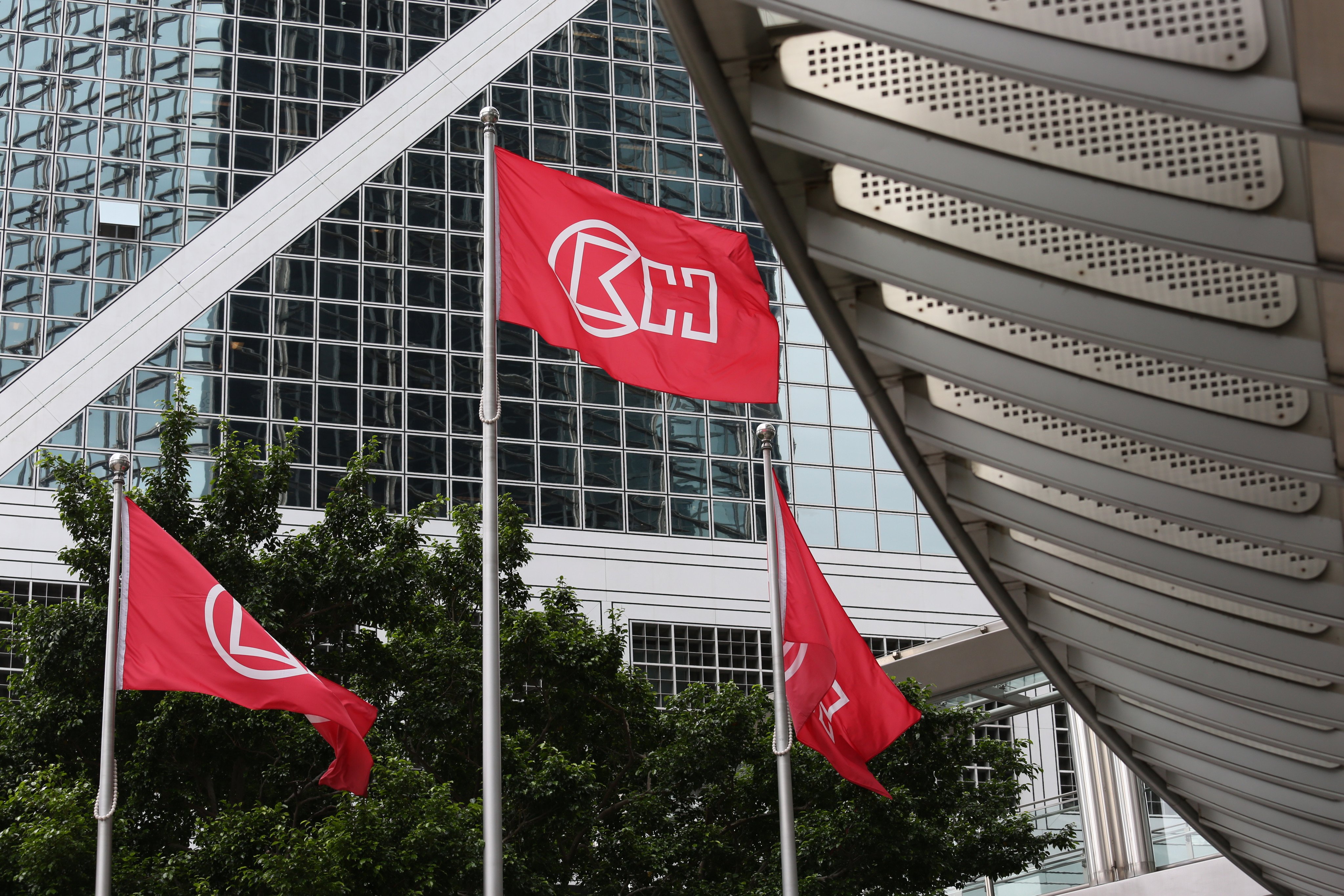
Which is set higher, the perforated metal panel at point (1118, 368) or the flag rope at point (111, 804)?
the perforated metal panel at point (1118, 368)

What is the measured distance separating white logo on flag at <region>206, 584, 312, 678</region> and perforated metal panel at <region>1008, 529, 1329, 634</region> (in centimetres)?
626

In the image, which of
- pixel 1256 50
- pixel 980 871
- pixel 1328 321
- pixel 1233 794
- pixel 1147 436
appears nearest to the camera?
pixel 1256 50

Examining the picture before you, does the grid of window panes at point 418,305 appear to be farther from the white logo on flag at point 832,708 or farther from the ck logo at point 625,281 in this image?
the ck logo at point 625,281

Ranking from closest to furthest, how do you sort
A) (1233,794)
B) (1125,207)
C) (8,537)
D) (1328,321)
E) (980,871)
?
(1125,207) < (1328,321) < (1233,794) < (980,871) < (8,537)

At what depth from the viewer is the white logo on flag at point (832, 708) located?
15.5 m

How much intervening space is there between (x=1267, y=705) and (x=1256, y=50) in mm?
5849

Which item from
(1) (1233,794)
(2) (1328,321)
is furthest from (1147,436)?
(1) (1233,794)

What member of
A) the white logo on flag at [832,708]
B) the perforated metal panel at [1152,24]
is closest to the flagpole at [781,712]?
the white logo on flag at [832,708]

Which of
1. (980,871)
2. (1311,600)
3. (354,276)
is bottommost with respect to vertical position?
(980,871)

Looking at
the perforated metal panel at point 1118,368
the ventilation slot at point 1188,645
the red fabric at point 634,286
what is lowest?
the ventilation slot at point 1188,645

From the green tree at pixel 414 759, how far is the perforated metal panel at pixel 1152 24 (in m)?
12.6

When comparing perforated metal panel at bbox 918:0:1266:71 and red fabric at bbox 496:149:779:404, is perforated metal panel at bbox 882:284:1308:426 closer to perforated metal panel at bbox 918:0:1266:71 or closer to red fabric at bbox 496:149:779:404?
perforated metal panel at bbox 918:0:1266:71

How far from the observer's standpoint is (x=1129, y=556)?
29.0 ft

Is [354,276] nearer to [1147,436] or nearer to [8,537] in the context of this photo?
[8,537]
